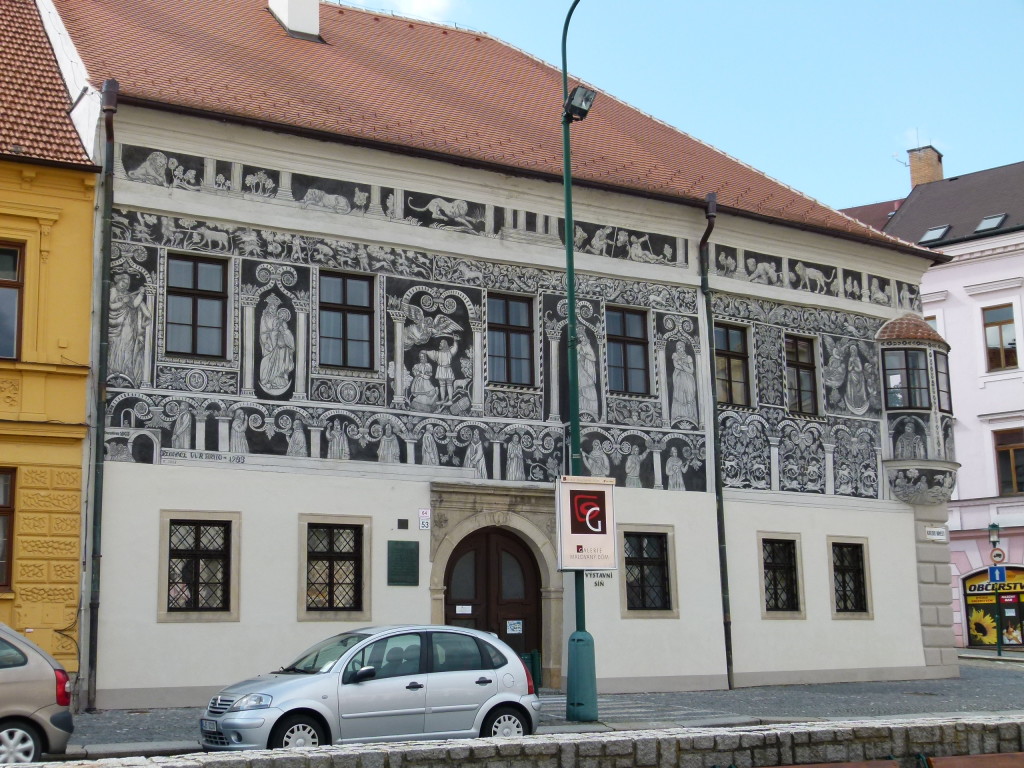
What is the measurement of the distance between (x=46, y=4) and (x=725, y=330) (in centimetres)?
1309

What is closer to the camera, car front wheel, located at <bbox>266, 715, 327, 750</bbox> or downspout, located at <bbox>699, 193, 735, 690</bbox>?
car front wheel, located at <bbox>266, 715, 327, 750</bbox>

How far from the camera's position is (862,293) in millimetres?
27125

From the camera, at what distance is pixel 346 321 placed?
68.9 feet

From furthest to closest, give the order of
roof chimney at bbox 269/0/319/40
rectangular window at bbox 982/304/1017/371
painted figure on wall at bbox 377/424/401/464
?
rectangular window at bbox 982/304/1017/371 → roof chimney at bbox 269/0/319/40 → painted figure on wall at bbox 377/424/401/464

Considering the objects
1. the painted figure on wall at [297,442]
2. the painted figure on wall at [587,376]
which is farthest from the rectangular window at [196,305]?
the painted figure on wall at [587,376]

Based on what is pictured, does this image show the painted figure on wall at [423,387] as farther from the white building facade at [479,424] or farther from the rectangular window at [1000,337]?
the rectangular window at [1000,337]

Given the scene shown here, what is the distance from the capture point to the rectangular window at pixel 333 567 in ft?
65.4

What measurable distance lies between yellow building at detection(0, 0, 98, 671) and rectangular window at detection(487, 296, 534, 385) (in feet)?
21.5

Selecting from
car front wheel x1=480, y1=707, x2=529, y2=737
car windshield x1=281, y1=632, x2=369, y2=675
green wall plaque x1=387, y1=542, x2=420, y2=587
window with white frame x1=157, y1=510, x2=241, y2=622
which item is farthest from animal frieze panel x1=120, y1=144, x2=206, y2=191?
car front wheel x1=480, y1=707, x2=529, y2=737

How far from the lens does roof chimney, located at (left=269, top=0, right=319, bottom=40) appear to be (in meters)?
25.8

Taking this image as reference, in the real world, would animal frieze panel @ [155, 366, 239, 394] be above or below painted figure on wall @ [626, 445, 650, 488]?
above

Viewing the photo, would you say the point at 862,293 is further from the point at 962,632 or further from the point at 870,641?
the point at 962,632

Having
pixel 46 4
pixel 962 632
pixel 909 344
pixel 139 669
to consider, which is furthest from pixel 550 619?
pixel 962 632

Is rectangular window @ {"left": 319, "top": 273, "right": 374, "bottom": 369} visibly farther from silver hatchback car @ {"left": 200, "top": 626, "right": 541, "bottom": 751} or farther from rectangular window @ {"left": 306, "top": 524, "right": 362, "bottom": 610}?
silver hatchback car @ {"left": 200, "top": 626, "right": 541, "bottom": 751}
